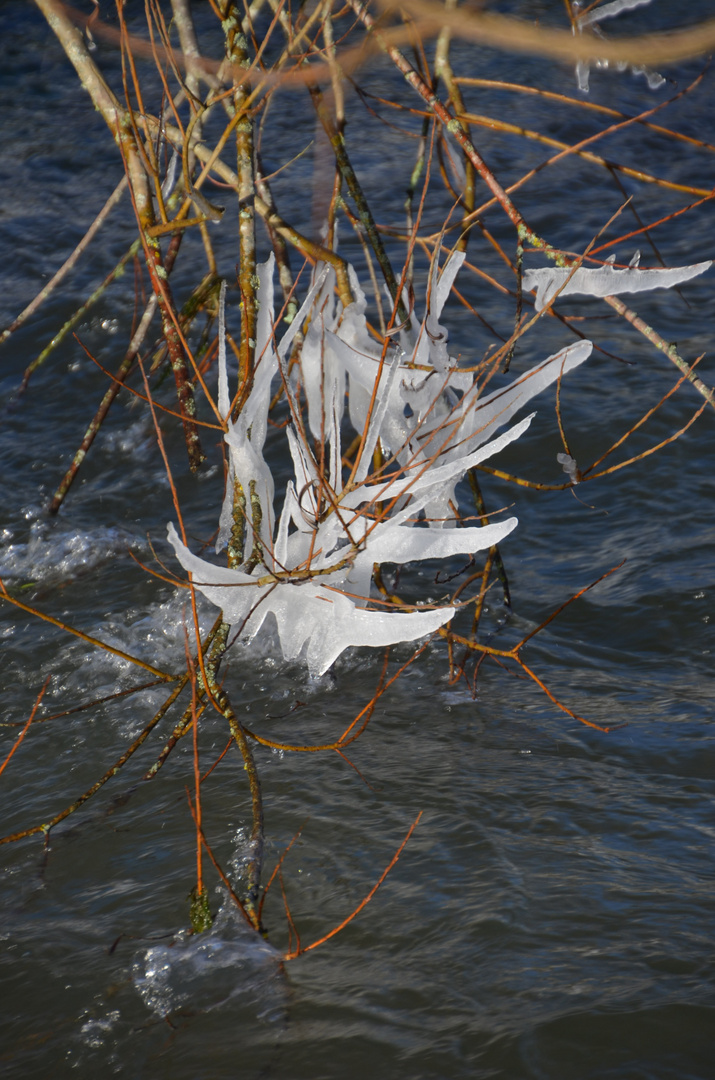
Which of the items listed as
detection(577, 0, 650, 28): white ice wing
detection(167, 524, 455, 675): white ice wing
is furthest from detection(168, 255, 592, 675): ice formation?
detection(577, 0, 650, 28): white ice wing

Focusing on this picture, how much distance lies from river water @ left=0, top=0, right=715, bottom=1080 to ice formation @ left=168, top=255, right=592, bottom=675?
0.68 metres

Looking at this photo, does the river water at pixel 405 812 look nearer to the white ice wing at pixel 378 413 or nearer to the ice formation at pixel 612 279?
the white ice wing at pixel 378 413

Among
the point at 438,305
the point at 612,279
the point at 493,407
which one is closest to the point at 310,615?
the point at 493,407

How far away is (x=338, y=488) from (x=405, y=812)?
98 cm

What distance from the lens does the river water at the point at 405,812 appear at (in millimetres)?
1867

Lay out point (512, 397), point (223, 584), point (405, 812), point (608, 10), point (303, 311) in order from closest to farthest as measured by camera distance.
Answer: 1. point (223, 584)
2. point (303, 311)
3. point (512, 397)
4. point (608, 10)
5. point (405, 812)

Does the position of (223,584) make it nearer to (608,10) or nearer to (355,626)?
(355,626)

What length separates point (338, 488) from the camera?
182 centimetres

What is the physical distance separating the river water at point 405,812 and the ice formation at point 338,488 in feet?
2.24

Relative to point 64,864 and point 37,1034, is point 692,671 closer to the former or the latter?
point 64,864

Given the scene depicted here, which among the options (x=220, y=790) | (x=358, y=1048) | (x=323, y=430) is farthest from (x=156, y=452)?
(x=358, y=1048)

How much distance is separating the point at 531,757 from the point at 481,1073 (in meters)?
0.97

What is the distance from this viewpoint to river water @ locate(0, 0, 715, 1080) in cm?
187

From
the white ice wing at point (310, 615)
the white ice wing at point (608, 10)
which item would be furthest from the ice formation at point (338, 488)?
the white ice wing at point (608, 10)
